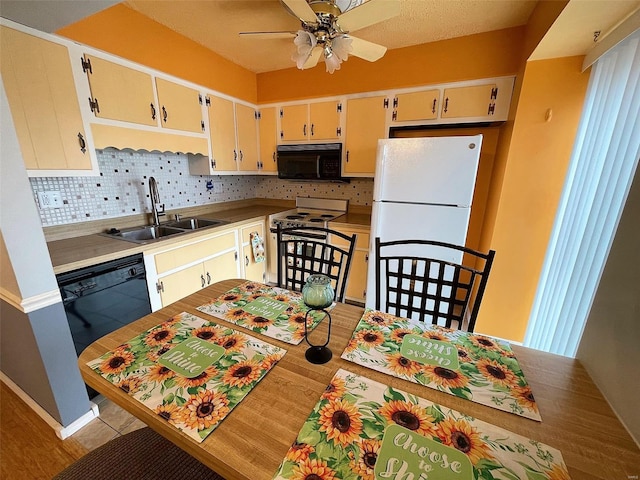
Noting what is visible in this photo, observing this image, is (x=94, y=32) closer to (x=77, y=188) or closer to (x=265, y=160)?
(x=77, y=188)

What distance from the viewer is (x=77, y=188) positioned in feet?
5.94

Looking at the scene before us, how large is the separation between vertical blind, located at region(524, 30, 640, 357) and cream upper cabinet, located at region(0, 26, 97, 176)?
288 cm

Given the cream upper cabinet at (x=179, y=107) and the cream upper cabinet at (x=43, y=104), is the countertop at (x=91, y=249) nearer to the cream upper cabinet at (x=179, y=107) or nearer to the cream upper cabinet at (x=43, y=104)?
the cream upper cabinet at (x=43, y=104)

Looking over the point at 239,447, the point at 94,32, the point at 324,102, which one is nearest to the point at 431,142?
the point at 324,102

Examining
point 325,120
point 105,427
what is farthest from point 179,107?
point 105,427

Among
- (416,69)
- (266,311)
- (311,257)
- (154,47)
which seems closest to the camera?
(266,311)

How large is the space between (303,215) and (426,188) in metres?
1.42

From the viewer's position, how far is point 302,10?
1218 mm

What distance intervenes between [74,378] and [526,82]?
10.7ft

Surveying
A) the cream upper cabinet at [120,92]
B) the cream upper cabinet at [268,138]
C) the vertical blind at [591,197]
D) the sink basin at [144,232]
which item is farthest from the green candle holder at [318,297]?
the cream upper cabinet at [268,138]

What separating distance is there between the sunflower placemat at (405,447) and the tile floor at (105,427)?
4.73 feet

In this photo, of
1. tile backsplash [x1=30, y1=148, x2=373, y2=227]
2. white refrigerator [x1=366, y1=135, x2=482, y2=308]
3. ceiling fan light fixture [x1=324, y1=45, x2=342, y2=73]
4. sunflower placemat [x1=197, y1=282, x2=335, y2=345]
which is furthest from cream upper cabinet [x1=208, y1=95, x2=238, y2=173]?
sunflower placemat [x1=197, y1=282, x2=335, y2=345]

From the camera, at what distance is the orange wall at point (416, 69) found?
6.53 feet

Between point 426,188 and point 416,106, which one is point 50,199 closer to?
point 426,188
